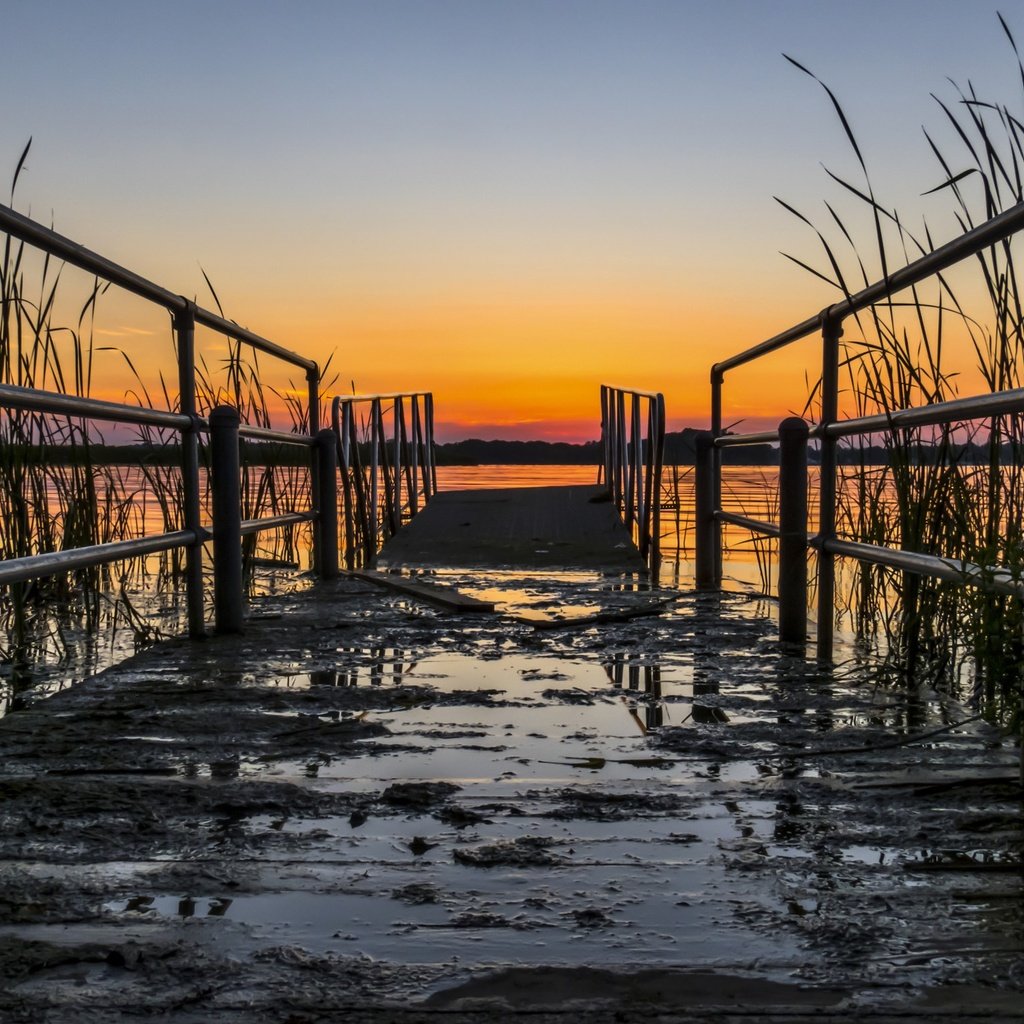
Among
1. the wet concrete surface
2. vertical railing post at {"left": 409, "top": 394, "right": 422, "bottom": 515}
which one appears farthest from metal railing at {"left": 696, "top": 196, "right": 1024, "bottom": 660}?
vertical railing post at {"left": 409, "top": 394, "right": 422, "bottom": 515}

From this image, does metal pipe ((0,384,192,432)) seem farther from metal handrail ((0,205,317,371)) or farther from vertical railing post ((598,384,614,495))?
vertical railing post ((598,384,614,495))

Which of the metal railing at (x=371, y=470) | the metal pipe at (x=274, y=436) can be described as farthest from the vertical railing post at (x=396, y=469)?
the metal pipe at (x=274, y=436)

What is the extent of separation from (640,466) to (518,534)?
108 cm

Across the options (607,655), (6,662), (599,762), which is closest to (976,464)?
(607,655)

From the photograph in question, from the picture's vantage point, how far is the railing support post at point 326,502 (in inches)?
223

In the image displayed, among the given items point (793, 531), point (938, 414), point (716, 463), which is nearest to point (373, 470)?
point (716, 463)

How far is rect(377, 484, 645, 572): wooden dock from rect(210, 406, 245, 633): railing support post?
273 cm

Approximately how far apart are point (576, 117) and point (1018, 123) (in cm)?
631

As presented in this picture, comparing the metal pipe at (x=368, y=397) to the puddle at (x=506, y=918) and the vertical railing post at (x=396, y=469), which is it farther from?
the puddle at (x=506, y=918)

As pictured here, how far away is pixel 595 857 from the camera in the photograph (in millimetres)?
1636

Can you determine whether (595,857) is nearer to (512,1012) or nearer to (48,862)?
(512,1012)

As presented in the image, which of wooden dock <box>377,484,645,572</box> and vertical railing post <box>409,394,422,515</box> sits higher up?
vertical railing post <box>409,394,422,515</box>

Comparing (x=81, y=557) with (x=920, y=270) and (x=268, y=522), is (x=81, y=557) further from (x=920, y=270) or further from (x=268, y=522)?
(x=920, y=270)

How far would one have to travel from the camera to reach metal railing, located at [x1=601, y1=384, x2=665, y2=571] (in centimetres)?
690
